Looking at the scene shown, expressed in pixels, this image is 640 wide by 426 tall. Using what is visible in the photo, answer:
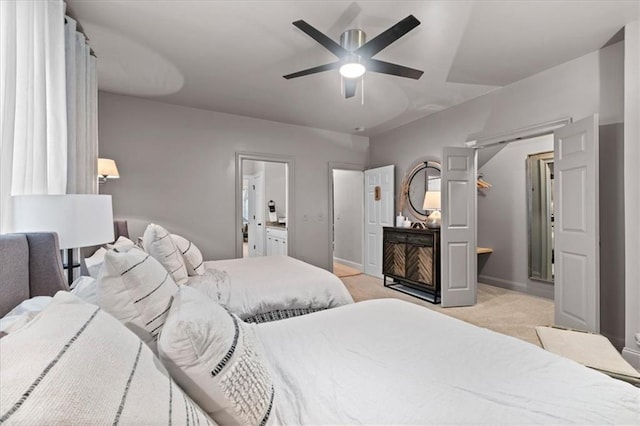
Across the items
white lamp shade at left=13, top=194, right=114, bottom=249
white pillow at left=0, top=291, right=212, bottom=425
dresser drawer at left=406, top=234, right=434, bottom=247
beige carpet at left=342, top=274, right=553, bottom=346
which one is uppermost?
white lamp shade at left=13, top=194, right=114, bottom=249

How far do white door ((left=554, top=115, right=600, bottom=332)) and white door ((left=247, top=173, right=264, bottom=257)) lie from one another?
17.2ft

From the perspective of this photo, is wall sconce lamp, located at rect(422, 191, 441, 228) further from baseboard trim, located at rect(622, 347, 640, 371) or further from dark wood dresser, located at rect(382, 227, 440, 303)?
baseboard trim, located at rect(622, 347, 640, 371)

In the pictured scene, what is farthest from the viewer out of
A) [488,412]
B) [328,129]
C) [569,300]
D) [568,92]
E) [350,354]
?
[328,129]

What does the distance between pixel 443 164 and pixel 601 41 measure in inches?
70.2

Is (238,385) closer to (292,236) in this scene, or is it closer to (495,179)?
(292,236)

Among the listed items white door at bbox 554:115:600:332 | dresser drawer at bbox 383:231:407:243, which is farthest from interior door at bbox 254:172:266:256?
white door at bbox 554:115:600:332

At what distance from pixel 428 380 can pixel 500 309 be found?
329 cm

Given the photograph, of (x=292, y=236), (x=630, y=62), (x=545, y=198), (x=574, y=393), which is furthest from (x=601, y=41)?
(x=292, y=236)

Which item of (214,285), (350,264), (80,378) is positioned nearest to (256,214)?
(350,264)

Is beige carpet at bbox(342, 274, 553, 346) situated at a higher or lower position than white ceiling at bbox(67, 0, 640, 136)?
lower

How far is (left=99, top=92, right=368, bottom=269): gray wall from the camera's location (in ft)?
13.1

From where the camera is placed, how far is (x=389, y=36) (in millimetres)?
2096

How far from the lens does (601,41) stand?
2.74 m

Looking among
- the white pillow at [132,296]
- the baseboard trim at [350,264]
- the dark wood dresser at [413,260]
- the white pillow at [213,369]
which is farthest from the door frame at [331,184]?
the white pillow at [213,369]
